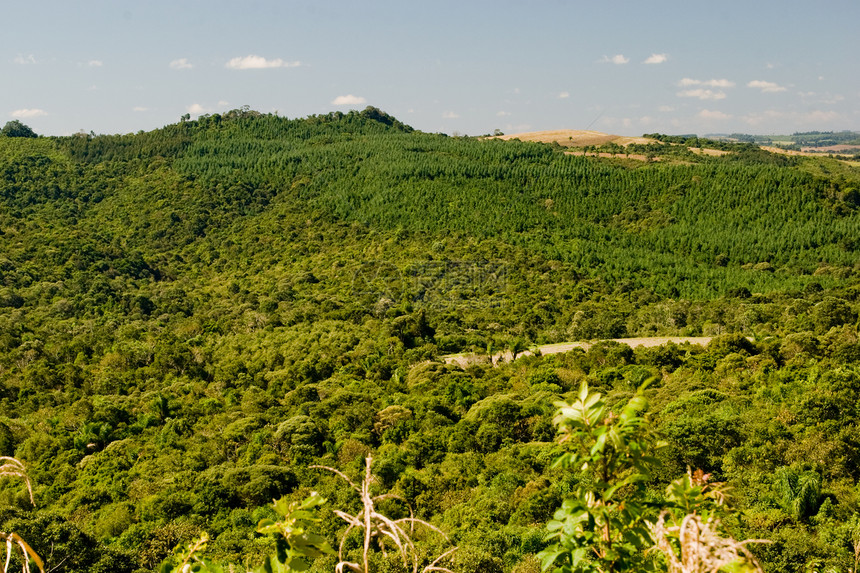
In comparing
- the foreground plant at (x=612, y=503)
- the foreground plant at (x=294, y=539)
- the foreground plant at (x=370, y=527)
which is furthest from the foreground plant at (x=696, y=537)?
the foreground plant at (x=294, y=539)

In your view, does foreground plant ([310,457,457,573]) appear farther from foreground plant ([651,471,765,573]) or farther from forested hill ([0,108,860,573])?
forested hill ([0,108,860,573])

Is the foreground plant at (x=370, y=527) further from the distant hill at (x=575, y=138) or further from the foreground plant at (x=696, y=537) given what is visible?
the distant hill at (x=575, y=138)

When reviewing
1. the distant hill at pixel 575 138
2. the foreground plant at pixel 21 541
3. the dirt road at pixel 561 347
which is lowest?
the dirt road at pixel 561 347

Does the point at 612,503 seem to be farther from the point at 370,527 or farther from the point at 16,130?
the point at 16,130

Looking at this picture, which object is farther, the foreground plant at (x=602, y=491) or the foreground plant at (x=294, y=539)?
the foreground plant at (x=602, y=491)

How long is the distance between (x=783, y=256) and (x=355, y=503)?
6367 centimetres

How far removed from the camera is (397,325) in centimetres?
4550

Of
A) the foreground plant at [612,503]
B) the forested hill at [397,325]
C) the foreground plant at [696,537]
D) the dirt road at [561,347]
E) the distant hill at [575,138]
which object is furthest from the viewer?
the distant hill at [575,138]

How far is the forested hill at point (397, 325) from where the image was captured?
63.2 ft

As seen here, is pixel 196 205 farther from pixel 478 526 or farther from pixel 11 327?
pixel 478 526

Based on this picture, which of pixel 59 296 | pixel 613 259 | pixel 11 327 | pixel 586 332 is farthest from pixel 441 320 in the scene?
pixel 59 296

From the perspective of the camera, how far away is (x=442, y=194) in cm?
8594

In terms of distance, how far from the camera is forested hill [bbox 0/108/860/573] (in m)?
19.2

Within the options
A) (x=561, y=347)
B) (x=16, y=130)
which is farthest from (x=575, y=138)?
(x=16, y=130)
